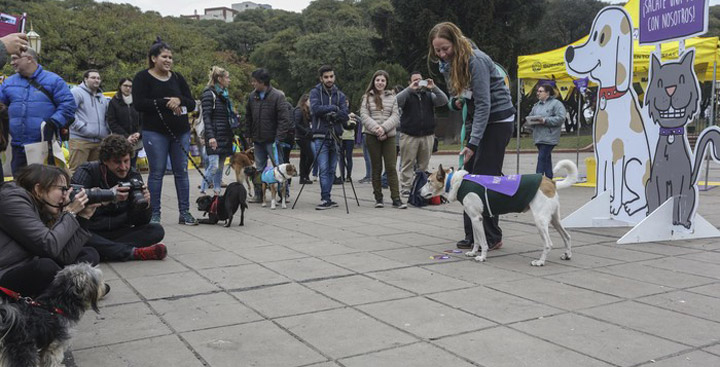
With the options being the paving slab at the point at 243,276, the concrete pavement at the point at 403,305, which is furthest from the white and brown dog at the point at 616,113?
the paving slab at the point at 243,276

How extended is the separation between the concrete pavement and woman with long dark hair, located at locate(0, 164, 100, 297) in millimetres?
438

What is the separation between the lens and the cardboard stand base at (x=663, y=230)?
6043 millimetres

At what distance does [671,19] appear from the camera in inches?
240

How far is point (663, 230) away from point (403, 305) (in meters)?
3.62

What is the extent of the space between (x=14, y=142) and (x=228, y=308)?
361cm

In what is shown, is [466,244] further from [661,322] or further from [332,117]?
[332,117]

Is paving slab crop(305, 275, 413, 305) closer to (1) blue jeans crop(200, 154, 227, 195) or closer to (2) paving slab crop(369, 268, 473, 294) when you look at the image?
(2) paving slab crop(369, 268, 473, 294)

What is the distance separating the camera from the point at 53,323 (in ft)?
8.81

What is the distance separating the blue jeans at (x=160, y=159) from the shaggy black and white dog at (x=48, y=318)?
13.4 ft

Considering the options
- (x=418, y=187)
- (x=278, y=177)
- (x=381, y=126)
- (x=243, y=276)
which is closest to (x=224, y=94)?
(x=278, y=177)

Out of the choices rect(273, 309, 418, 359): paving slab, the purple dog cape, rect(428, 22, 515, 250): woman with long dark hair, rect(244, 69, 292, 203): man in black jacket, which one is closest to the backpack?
rect(244, 69, 292, 203): man in black jacket

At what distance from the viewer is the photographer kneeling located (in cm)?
496

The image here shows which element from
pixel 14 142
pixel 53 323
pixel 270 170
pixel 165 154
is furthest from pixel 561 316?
pixel 270 170

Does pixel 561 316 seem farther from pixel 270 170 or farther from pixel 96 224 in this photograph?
pixel 270 170
